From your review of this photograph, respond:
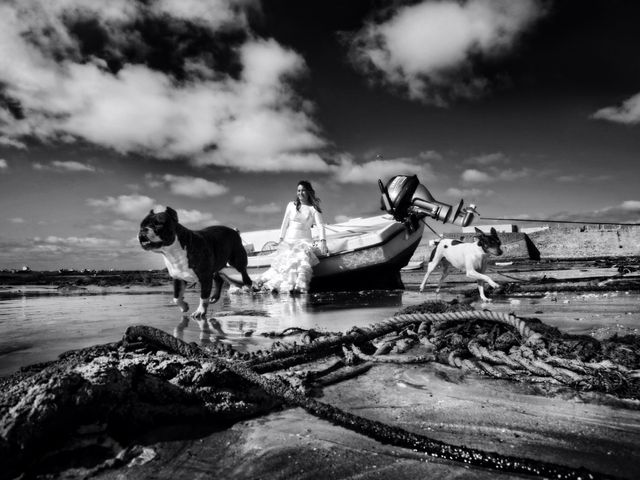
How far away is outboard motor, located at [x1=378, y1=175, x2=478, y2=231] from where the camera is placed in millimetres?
2459

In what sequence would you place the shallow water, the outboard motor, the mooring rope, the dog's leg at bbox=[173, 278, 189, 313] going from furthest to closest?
the dog's leg at bbox=[173, 278, 189, 313], the shallow water, the outboard motor, the mooring rope

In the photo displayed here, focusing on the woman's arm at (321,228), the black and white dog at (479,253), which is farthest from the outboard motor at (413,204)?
the woman's arm at (321,228)

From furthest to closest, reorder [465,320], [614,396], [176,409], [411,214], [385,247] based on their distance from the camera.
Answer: [385,247] → [465,320] → [411,214] → [614,396] → [176,409]

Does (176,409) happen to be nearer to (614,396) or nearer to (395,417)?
(395,417)

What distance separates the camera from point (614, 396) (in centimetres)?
186

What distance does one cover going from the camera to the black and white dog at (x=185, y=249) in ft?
15.5

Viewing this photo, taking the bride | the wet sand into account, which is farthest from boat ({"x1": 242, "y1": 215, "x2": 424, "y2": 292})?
the wet sand

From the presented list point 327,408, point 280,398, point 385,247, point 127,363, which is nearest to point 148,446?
point 127,363

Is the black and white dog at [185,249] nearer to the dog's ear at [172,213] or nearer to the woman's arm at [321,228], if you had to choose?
the dog's ear at [172,213]

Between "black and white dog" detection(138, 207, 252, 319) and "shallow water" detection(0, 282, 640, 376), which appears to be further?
"black and white dog" detection(138, 207, 252, 319)

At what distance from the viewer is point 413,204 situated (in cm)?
260

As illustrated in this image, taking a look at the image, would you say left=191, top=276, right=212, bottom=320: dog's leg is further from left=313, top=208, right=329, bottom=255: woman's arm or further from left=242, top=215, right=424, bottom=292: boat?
left=242, top=215, right=424, bottom=292: boat

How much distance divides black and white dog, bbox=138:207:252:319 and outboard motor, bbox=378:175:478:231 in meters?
3.19

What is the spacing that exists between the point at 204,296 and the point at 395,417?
434 centimetres
